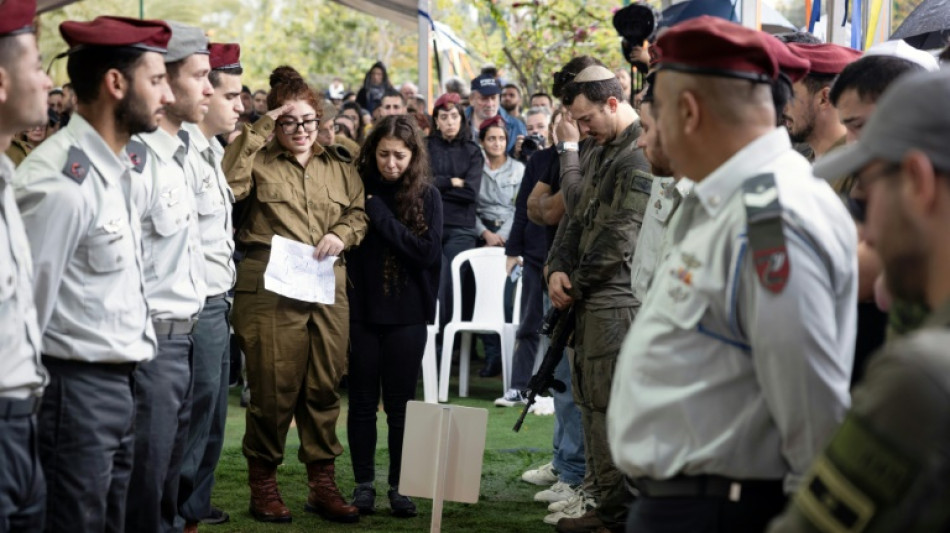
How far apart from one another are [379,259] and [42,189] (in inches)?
99.9

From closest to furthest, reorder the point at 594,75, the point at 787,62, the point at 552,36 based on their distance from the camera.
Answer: the point at 787,62, the point at 594,75, the point at 552,36

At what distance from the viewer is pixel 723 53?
2406mm

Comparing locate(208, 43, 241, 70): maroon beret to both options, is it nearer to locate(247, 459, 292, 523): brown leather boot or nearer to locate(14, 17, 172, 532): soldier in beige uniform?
locate(14, 17, 172, 532): soldier in beige uniform

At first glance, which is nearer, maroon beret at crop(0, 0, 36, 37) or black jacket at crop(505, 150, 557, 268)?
maroon beret at crop(0, 0, 36, 37)

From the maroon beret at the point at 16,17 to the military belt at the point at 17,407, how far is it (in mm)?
888

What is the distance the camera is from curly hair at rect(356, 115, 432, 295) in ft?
18.5

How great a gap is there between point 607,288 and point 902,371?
367cm

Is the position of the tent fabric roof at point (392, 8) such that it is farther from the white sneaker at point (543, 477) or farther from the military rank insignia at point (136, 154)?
the military rank insignia at point (136, 154)

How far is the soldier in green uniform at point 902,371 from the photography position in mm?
1277

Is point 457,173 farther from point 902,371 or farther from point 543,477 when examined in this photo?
point 902,371

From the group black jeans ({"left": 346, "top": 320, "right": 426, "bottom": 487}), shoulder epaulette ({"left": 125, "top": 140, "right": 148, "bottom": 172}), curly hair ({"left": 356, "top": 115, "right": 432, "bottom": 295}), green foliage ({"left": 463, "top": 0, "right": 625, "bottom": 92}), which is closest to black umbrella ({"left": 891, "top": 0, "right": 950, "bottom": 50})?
curly hair ({"left": 356, "top": 115, "right": 432, "bottom": 295})

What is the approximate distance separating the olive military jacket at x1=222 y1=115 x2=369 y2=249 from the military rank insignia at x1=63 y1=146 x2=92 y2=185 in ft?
6.17

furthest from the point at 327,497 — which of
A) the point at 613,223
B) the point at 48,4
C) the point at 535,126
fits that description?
the point at 48,4

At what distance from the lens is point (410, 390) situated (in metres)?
5.73
